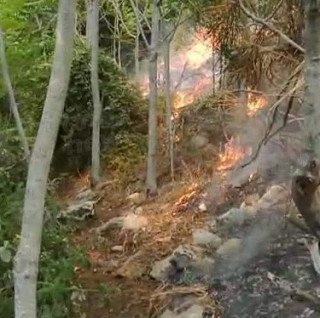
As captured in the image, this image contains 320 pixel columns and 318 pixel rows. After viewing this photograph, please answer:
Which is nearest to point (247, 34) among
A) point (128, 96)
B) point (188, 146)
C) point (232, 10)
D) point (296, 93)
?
point (232, 10)

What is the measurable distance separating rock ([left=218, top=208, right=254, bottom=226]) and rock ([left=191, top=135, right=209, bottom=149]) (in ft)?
8.19

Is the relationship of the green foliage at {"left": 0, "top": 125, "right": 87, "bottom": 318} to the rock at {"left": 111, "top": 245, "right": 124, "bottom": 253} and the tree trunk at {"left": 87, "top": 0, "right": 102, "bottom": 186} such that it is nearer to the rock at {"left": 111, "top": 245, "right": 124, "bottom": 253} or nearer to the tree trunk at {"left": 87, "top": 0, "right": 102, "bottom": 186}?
the rock at {"left": 111, "top": 245, "right": 124, "bottom": 253}

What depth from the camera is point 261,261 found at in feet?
22.4

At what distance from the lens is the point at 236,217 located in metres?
7.92

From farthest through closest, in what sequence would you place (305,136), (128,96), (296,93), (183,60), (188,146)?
(183,60), (128,96), (188,146), (296,93), (305,136)

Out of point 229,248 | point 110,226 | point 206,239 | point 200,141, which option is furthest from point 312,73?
point 200,141

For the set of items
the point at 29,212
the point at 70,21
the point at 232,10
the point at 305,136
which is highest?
the point at 232,10

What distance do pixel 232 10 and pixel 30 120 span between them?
650cm

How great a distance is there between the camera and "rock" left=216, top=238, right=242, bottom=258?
23.8 ft

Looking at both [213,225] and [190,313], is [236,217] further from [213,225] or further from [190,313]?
[190,313]

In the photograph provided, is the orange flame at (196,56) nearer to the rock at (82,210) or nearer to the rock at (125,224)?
the rock at (82,210)

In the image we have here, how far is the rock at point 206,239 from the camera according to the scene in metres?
7.55

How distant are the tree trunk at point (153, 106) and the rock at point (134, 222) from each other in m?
0.79

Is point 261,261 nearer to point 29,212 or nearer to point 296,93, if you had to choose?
point 296,93
